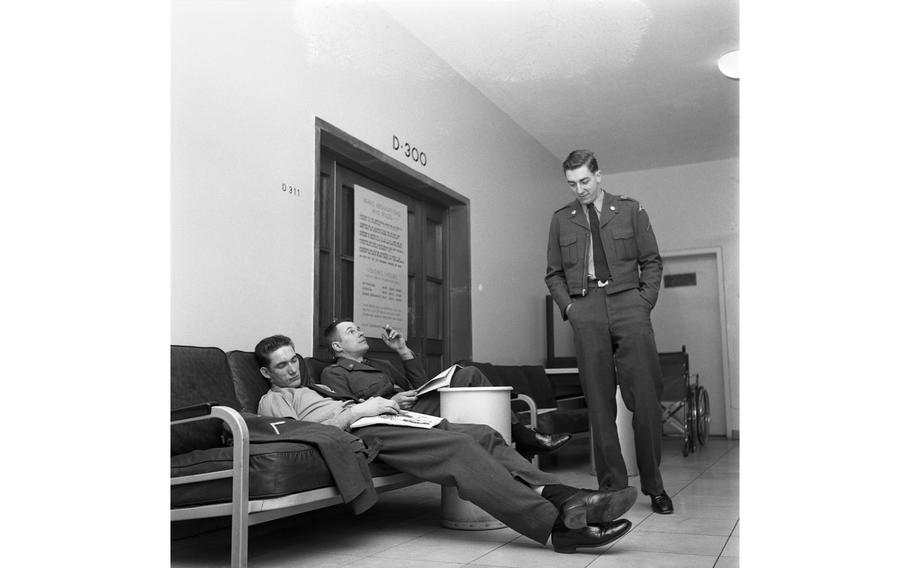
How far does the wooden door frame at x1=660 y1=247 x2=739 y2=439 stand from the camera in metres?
8.03

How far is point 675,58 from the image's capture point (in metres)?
5.80

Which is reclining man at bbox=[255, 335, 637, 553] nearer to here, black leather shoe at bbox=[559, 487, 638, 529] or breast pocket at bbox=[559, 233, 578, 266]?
black leather shoe at bbox=[559, 487, 638, 529]

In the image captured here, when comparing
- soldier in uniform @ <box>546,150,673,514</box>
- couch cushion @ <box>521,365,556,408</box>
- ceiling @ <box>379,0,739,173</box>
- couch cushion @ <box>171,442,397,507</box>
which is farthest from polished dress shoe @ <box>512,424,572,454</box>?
ceiling @ <box>379,0,739,173</box>

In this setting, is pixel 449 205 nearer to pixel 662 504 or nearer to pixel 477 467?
pixel 662 504

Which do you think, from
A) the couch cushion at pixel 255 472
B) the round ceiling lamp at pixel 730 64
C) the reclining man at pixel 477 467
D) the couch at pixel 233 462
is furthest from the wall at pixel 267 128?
the round ceiling lamp at pixel 730 64

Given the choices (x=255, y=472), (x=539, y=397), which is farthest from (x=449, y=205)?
(x=255, y=472)

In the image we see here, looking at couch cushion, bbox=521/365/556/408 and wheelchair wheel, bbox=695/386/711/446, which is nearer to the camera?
couch cushion, bbox=521/365/556/408

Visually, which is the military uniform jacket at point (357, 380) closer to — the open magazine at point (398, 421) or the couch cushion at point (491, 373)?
the open magazine at point (398, 421)

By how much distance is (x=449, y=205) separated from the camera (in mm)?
5914

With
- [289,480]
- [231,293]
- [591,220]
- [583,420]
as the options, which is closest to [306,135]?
[231,293]

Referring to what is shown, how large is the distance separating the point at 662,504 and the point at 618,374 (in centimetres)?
54

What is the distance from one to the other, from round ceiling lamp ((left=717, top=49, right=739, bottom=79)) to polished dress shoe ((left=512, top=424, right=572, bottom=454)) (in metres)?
3.28
